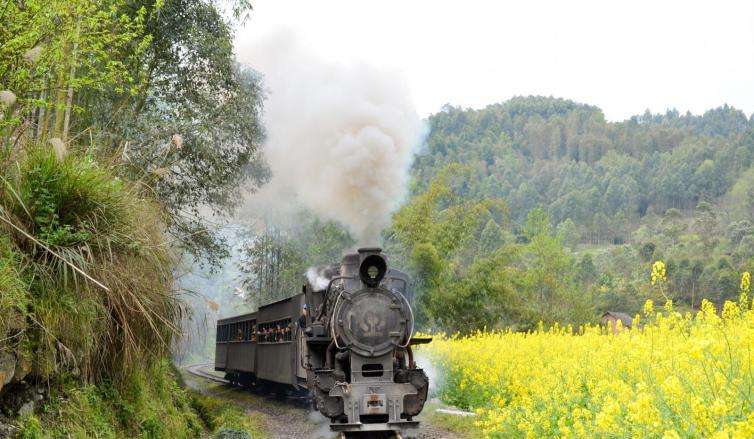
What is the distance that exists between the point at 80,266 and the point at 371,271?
15.2 ft

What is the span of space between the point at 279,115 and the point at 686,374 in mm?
13092

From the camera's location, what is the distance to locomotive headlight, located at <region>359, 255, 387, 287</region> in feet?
34.8

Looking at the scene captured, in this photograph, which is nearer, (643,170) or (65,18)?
(65,18)

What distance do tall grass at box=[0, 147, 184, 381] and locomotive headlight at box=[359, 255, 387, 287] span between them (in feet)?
9.79

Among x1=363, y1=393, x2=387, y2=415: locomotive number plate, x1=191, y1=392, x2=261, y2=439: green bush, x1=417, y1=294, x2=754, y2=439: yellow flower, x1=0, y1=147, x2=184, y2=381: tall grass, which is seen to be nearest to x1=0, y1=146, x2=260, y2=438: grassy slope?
x1=0, y1=147, x2=184, y2=381: tall grass

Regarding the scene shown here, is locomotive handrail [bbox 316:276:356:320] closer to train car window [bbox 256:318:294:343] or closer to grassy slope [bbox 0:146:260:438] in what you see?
train car window [bbox 256:318:294:343]

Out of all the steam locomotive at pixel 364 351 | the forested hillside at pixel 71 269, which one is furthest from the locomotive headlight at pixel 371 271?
the forested hillside at pixel 71 269

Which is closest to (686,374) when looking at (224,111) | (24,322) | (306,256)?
(24,322)

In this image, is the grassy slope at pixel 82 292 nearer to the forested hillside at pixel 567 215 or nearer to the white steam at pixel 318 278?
the white steam at pixel 318 278

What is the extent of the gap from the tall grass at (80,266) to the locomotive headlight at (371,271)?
2.98m

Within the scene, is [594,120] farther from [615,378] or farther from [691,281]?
[615,378]

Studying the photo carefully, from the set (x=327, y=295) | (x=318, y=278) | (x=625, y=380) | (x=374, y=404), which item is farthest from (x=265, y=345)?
(x=625, y=380)

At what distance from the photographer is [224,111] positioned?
16672mm

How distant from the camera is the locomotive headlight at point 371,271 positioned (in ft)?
34.8
